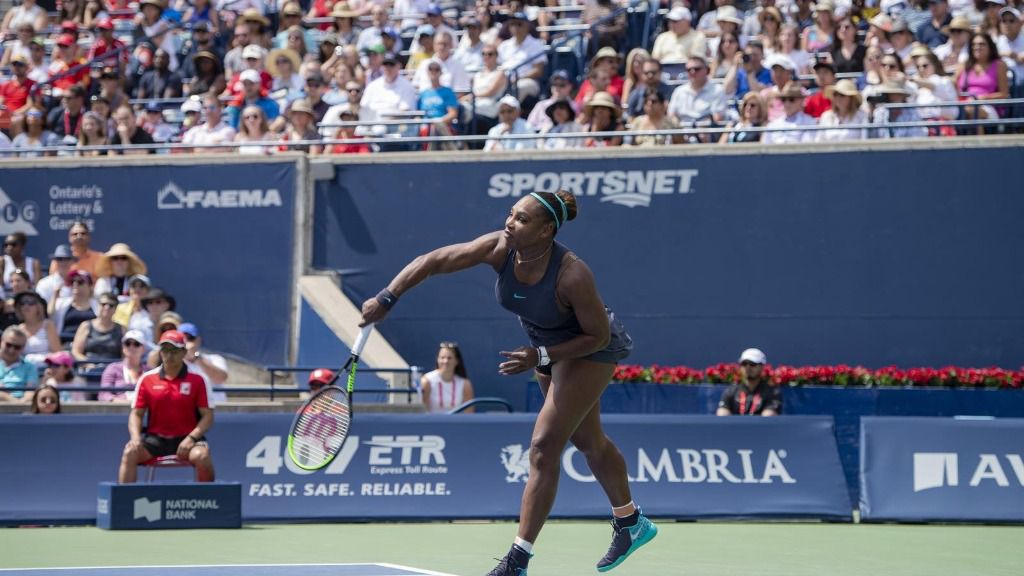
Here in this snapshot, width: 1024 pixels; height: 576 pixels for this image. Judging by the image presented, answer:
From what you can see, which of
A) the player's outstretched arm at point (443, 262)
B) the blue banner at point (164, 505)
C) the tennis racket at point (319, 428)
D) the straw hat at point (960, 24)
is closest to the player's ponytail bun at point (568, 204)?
the player's outstretched arm at point (443, 262)

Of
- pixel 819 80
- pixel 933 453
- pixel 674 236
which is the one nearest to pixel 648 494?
pixel 933 453

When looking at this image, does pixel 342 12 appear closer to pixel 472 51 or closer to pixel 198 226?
pixel 472 51

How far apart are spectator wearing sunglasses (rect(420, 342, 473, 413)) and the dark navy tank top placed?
7.21m

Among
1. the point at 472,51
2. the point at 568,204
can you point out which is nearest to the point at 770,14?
the point at 472,51

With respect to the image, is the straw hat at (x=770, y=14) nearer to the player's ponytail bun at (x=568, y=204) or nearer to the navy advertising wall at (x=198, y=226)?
the navy advertising wall at (x=198, y=226)

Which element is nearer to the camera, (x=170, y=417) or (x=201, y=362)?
(x=170, y=417)

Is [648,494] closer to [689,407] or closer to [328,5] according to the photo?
[689,407]

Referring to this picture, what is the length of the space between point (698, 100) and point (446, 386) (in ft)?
→ 14.4

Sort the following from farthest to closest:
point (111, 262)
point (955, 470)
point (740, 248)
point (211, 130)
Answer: point (211, 130), point (111, 262), point (740, 248), point (955, 470)

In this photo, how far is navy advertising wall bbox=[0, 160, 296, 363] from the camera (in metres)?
17.9

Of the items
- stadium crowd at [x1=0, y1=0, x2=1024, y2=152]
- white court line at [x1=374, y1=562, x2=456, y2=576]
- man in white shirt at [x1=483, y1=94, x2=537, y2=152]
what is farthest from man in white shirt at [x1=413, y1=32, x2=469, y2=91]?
white court line at [x1=374, y1=562, x2=456, y2=576]

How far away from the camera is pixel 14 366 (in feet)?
47.5

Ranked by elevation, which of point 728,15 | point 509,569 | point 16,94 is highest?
point 728,15

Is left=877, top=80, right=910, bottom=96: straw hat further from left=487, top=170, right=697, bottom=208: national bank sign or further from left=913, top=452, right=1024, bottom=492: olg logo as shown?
left=913, top=452, right=1024, bottom=492: olg logo
